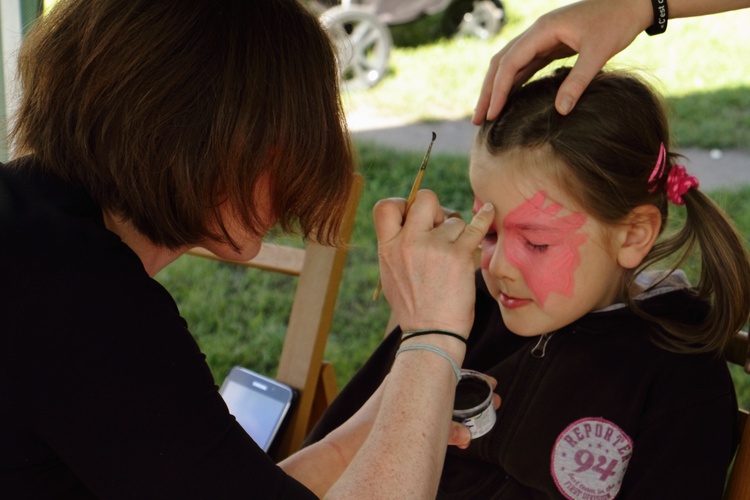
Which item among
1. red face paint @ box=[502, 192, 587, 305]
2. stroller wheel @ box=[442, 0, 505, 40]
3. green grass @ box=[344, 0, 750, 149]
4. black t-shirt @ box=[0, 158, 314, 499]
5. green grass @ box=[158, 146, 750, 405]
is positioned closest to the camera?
black t-shirt @ box=[0, 158, 314, 499]

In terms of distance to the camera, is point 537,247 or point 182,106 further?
point 537,247

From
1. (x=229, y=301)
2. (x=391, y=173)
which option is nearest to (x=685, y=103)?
(x=391, y=173)

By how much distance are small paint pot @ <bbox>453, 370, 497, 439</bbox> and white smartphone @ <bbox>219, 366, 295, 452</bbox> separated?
2.04ft

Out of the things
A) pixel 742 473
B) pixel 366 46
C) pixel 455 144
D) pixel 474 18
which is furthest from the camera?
pixel 474 18

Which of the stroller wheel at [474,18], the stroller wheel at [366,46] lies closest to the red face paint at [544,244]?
the stroller wheel at [366,46]

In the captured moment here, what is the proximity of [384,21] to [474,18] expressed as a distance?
0.81m

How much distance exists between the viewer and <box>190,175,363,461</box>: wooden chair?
196 centimetres

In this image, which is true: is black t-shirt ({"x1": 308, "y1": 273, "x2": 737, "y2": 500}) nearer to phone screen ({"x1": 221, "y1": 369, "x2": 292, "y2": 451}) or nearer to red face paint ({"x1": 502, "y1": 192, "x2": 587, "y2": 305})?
red face paint ({"x1": 502, "y1": 192, "x2": 587, "y2": 305})

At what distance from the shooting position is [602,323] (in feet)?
5.10

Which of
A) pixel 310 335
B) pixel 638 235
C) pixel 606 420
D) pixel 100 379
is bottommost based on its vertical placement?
pixel 310 335

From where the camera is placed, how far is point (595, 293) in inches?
60.6

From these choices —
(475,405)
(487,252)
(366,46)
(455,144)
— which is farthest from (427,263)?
(366,46)

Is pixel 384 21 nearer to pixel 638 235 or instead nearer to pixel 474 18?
pixel 474 18

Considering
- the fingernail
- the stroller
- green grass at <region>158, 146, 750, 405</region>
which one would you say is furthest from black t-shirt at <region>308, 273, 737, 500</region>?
the stroller
